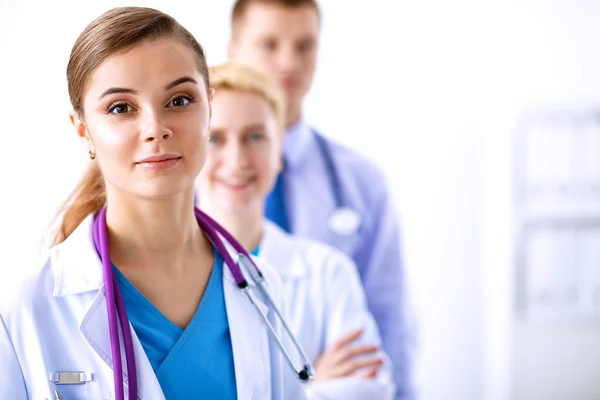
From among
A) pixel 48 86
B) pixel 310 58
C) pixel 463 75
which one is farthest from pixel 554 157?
pixel 48 86

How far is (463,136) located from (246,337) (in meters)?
2.23

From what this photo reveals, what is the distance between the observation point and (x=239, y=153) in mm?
1334

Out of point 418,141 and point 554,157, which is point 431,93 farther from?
point 554,157

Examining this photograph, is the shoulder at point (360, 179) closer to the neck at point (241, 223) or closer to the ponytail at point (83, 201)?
the neck at point (241, 223)

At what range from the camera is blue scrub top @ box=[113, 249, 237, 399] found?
88 cm

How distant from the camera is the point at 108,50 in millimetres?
802

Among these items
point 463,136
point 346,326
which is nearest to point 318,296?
point 346,326

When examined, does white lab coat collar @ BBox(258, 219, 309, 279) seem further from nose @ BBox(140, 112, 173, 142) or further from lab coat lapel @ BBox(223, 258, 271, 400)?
nose @ BBox(140, 112, 173, 142)

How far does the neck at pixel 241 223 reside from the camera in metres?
1.39

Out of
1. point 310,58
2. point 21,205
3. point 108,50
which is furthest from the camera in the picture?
point 310,58

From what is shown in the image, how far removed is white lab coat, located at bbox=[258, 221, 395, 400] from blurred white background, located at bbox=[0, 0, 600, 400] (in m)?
1.45

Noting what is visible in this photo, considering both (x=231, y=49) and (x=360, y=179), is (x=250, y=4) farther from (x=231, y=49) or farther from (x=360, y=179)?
(x=360, y=179)

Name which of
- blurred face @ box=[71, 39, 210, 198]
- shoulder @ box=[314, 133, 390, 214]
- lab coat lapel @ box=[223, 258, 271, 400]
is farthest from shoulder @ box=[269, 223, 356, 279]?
blurred face @ box=[71, 39, 210, 198]

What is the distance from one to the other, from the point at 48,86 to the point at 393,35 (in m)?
1.76
